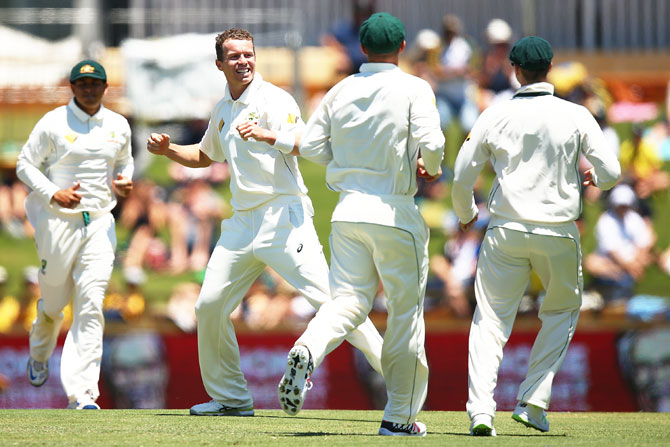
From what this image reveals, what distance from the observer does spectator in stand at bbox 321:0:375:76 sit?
1588 centimetres

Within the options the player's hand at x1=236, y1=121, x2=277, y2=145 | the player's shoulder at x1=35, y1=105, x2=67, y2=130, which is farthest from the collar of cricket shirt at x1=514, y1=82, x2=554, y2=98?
the player's shoulder at x1=35, y1=105, x2=67, y2=130

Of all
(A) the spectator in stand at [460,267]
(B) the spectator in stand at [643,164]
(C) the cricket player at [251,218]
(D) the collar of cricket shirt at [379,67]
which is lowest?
(A) the spectator in stand at [460,267]

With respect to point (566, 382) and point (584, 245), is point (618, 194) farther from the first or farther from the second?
point (566, 382)

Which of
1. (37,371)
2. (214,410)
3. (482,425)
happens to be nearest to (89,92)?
(37,371)

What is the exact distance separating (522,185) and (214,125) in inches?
85.4

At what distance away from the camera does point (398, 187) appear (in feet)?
20.7

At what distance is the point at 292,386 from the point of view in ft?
19.1

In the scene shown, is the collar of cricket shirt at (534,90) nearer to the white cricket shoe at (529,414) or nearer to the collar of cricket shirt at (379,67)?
the collar of cricket shirt at (379,67)

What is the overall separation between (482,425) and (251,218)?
2.04m

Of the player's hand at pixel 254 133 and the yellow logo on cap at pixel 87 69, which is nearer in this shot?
the player's hand at pixel 254 133

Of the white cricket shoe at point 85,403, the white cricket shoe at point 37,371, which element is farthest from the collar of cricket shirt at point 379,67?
the white cricket shoe at point 37,371

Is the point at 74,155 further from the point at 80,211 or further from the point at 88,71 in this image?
the point at 88,71

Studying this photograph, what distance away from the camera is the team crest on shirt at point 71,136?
338 inches

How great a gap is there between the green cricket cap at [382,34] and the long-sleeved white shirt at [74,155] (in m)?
3.01
